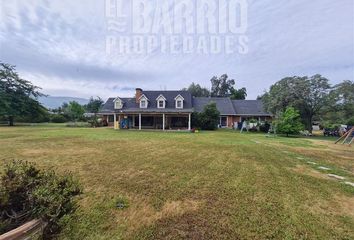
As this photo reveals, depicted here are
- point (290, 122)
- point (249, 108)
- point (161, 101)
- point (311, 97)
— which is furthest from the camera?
point (249, 108)

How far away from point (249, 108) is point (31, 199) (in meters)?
33.5

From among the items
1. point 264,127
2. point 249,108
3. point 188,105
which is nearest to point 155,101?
point 188,105

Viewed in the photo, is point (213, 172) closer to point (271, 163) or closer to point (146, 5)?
point (271, 163)

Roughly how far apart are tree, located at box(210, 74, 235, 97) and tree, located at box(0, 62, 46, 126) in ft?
138

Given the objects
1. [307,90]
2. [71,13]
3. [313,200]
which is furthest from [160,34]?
[307,90]

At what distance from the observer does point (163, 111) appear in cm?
2495

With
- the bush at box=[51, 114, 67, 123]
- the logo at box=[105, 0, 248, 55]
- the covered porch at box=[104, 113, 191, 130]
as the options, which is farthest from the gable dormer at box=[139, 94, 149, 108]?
the bush at box=[51, 114, 67, 123]

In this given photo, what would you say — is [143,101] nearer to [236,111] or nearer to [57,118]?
[236,111]

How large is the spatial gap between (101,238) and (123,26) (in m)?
16.0

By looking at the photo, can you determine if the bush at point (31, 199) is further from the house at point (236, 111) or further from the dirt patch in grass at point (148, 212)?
the house at point (236, 111)

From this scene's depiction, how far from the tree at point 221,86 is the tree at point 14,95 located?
138 ft

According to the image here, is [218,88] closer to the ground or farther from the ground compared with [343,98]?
farther from the ground

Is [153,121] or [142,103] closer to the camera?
[142,103]

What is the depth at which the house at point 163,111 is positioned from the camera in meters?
26.0
